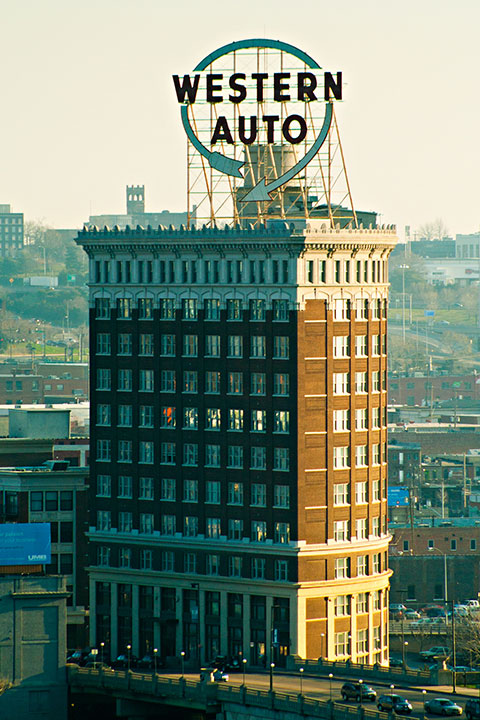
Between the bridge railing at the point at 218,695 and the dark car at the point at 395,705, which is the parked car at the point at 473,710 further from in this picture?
the bridge railing at the point at 218,695

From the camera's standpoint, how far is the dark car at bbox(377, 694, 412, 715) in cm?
17212

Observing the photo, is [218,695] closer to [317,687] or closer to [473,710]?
[317,687]

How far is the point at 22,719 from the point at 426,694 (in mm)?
39746

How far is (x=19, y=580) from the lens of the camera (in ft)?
650

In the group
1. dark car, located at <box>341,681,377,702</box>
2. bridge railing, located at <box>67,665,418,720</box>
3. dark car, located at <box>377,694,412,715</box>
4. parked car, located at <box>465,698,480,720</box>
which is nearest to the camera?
parked car, located at <box>465,698,480,720</box>

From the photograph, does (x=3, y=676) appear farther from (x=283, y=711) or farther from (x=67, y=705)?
(x=283, y=711)

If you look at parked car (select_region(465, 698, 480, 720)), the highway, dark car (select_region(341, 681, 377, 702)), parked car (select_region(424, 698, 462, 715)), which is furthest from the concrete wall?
parked car (select_region(465, 698, 480, 720))

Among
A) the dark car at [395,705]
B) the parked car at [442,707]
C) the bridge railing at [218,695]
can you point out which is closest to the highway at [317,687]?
the dark car at [395,705]

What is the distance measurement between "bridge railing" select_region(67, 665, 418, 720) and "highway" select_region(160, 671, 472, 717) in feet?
→ 6.92

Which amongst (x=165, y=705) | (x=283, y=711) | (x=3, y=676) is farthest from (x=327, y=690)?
(x=3, y=676)

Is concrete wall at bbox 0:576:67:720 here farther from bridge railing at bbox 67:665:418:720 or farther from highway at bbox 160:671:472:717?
highway at bbox 160:671:472:717

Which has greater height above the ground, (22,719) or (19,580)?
(19,580)

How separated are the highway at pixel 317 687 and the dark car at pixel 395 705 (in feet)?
2.79

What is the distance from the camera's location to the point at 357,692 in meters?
179
